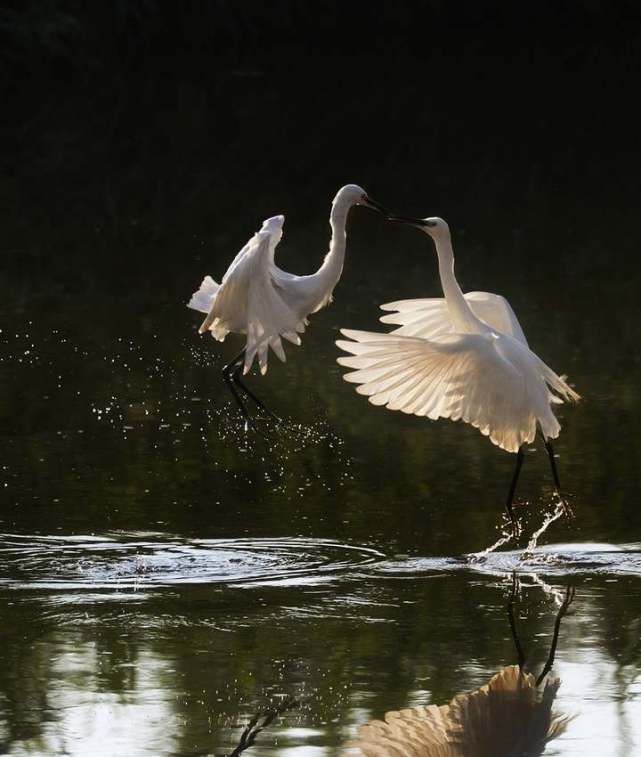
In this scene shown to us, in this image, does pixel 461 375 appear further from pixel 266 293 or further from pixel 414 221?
pixel 266 293

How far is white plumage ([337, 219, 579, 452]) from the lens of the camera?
6961 mm

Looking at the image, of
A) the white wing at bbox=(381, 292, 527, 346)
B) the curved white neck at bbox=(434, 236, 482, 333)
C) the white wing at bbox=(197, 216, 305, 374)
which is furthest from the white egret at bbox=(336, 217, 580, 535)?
the white wing at bbox=(197, 216, 305, 374)

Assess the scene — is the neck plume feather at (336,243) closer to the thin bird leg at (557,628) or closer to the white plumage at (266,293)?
the white plumage at (266,293)

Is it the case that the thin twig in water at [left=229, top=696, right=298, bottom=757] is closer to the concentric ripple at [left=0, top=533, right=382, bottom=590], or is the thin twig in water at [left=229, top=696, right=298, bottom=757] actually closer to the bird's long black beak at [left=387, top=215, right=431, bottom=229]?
the concentric ripple at [left=0, top=533, right=382, bottom=590]

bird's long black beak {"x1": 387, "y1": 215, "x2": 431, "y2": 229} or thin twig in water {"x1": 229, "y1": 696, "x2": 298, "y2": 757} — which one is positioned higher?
bird's long black beak {"x1": 387, "y1": 215, "x2": 431, "y2": 229}

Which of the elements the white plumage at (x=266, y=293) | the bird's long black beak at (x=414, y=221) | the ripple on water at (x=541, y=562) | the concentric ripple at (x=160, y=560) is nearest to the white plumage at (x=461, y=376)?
the bird's long black beak at (x=414, y=221)

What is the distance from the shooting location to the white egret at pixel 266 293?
316 inches

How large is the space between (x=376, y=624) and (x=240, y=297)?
2275 millimetres

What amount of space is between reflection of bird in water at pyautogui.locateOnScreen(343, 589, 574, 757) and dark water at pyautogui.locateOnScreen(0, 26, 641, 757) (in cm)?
9

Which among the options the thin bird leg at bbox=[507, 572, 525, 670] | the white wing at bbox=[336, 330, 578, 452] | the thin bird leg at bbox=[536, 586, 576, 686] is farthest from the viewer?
the white wing at bbox=[336, 330, 578, 452]

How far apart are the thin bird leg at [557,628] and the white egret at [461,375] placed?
30.6 inches

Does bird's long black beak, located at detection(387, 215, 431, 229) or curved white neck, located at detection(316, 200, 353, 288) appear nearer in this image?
bird's long black beak, located at detection(387, 215, 431, 229)

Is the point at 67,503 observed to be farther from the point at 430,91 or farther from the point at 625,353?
the point at 430,91

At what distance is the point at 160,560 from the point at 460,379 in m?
1.41
